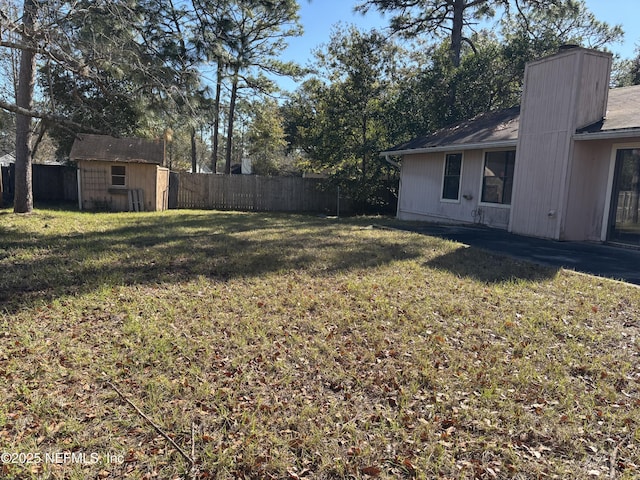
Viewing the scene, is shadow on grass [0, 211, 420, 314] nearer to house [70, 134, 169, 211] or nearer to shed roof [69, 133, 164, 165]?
house [70, 134, 169, 211]

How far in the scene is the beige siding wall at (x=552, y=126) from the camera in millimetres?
8495

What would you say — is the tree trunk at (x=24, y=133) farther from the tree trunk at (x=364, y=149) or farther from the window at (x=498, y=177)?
the window at (x=498, y=177)

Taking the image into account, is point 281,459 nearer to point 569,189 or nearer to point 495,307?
point 495,307

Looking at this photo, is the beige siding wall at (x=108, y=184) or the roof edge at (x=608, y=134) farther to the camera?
the beige siding wall at (x=108, y=184)

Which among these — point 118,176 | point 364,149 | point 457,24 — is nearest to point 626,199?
point 364,149

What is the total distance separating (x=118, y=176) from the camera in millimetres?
15070

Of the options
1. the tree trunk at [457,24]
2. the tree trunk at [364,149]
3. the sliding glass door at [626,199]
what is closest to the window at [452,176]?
the sliding glass door at [626,199]

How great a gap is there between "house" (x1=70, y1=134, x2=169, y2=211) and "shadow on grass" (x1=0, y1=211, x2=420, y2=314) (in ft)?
15.3

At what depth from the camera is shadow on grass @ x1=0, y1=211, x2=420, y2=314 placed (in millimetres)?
5254

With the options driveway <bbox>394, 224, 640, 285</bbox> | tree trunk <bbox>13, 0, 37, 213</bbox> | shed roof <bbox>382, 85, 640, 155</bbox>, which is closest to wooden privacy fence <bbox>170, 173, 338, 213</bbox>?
shed roof <bbox>382, 85, 640, 155</bbox>

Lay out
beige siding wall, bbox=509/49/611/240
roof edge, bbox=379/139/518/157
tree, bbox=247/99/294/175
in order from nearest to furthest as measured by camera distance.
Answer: beige siding wall, bbox=509/49/611/240 < roof edge, bbox=379/139/518/157 < tree, bbox=247/99/294/175

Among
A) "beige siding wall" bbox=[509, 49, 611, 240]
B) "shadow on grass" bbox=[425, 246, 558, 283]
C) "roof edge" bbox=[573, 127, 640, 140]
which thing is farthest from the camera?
"beige siding wall" bbox=[509, 49, 611, 240]

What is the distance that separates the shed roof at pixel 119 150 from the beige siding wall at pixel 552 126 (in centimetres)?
1189

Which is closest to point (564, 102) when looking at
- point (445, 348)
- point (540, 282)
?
point (540, 282)
